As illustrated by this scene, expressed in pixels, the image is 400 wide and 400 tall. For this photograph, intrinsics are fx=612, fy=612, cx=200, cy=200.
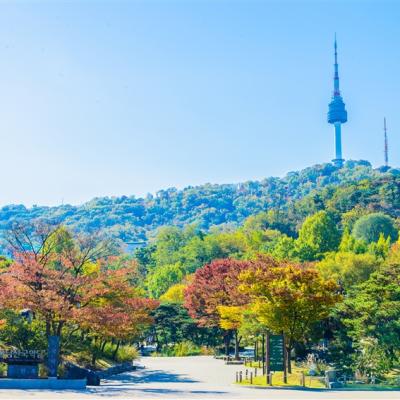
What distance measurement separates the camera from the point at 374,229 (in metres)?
97.8

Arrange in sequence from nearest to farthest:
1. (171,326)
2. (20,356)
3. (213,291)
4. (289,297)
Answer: (20,356)
(289,297)
(213,291)
(171,326)

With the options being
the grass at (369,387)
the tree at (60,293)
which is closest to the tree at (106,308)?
the tree at (60,293)

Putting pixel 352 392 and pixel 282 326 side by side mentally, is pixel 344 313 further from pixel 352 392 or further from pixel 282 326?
pixel 352 392

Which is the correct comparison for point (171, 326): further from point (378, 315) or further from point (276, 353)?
point (378, 315)

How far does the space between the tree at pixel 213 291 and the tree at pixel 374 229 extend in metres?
50.5

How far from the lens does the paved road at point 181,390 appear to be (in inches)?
947

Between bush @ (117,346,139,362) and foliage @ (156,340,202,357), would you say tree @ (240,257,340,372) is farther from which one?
foliage @ (156,340,202,357)

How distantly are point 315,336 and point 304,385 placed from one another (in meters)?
7.35

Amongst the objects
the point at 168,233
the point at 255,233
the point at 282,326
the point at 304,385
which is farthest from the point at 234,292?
the point at 168,233

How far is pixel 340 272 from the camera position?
55.6 m

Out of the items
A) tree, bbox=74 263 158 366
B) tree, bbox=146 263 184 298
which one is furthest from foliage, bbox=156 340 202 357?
tree, bbox=146 263 184 298

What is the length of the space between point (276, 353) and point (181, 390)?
584 centimetres

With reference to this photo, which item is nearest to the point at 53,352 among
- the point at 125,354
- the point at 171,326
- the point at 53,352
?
the point at 53,352

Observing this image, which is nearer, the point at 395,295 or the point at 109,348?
the point at 395,295
